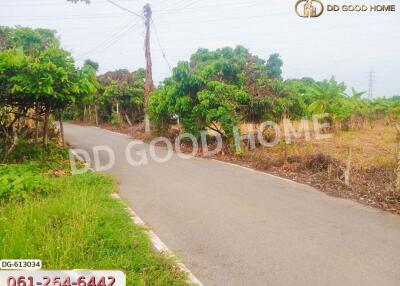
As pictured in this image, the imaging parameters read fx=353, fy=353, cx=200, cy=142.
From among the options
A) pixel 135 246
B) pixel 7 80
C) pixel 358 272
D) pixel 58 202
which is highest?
pixel 7 80

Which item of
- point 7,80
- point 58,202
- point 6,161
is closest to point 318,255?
point 58,202

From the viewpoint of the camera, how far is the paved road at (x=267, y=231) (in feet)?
15.5

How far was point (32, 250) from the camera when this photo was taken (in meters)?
4.87

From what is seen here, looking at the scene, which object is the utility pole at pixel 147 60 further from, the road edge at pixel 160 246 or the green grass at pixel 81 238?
the green grass at pixel 81 238

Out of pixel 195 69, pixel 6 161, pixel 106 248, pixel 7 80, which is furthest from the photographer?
pixel 195 69

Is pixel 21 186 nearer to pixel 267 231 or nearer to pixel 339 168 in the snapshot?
pixel 267 231

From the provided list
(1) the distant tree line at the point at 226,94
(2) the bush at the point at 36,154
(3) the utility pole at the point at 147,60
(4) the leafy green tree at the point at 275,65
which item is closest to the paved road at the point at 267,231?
(2) the bush at the point at 36,154

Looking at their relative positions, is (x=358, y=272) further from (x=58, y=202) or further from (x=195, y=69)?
(x=195, y=69)

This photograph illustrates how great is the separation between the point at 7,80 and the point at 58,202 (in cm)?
540

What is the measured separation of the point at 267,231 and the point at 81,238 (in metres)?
3.08

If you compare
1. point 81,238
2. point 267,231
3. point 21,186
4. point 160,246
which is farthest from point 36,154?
point 267,231

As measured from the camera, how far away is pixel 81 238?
17.3 feet

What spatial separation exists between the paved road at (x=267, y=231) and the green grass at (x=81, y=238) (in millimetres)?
502

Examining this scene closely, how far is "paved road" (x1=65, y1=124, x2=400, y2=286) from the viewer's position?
185 inches
